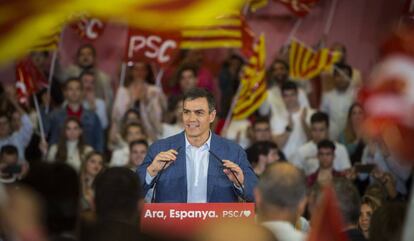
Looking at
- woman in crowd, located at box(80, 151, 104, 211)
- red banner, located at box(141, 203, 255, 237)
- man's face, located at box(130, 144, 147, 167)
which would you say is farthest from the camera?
man's face, located at box(130, 144, 147, 167)

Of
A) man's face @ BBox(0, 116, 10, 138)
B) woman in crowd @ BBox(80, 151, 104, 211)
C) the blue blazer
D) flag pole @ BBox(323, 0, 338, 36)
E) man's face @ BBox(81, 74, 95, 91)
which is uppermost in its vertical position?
flag pole @ BBox(323, 0, 338, 36)

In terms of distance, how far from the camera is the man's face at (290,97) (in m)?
13.4

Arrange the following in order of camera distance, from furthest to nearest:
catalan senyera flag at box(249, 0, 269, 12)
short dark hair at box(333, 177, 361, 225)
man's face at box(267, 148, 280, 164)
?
catalan senyera flag at box(249, 0, 269, 12)
man's face at box(267, 148, 280, 164)
short dark hair at box(333, 177, 361, 225)

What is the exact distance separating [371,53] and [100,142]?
12.0 feet

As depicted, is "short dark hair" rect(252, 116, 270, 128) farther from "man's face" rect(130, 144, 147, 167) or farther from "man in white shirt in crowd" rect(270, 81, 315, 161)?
"man's face" rect(130, 144, 147, 167)

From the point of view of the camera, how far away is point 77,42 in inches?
594

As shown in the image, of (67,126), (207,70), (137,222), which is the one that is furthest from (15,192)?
(207,70)

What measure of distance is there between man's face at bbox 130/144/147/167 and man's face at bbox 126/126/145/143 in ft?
1.95

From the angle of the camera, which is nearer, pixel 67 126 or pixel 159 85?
pixel 67 126

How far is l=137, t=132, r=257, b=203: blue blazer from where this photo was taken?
8289 mm

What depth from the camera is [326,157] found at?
40.4 feet

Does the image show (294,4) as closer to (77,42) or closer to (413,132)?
(77,42)

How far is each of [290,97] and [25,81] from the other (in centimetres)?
278

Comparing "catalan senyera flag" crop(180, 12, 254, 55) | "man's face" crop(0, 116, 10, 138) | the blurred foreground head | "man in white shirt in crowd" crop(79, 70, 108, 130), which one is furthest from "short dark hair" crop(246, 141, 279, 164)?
the blurred foreground head
